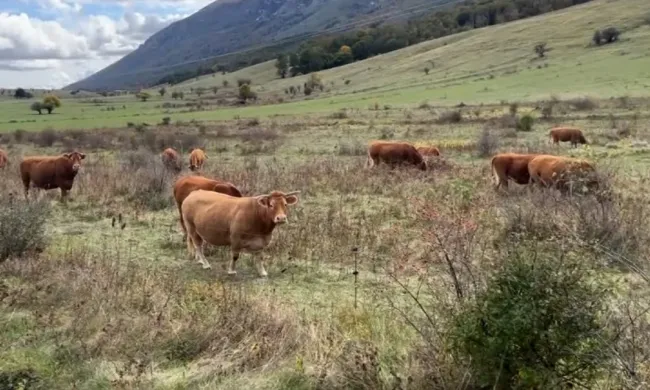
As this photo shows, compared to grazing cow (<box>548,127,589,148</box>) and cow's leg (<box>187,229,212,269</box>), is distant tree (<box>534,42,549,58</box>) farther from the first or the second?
cow's leg (<box>187,229,212,269</box>)

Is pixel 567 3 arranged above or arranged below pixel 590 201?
above

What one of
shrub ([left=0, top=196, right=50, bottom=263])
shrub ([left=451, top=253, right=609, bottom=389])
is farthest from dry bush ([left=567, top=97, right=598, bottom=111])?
shrub ([left=451, top=253, right=609, bottom=389])

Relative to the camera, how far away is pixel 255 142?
31.3 m

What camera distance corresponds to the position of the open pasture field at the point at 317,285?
490 centimetres

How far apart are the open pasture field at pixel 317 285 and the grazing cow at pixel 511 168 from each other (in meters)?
0.34

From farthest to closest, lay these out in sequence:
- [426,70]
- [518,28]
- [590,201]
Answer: [518,28] → [426,70] → [590,201]

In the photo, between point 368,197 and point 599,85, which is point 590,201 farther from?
point 599,85

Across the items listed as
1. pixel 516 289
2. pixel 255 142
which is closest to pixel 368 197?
pixel 516 289

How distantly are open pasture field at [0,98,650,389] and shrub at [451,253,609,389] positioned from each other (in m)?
0.02

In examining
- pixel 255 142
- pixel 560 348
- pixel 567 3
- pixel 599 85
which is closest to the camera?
pixel 560 348

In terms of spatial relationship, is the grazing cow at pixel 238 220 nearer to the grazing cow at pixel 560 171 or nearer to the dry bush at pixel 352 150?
the grazing cow at pixel 560 171

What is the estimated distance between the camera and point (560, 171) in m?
12.7

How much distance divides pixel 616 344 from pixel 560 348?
0.46 metres

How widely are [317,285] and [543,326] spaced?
424cm
